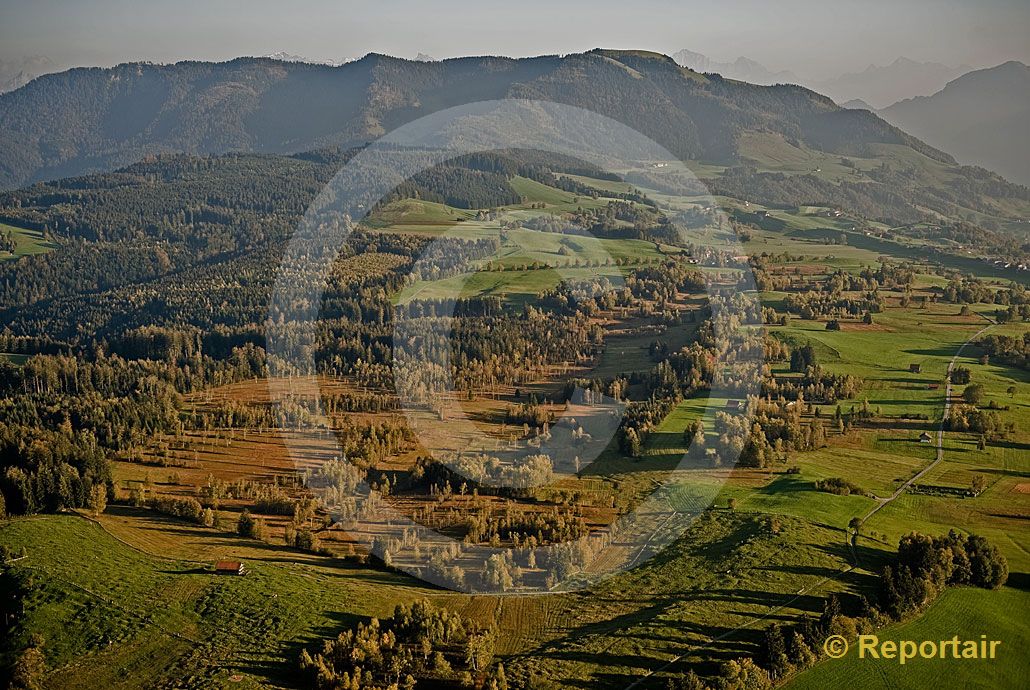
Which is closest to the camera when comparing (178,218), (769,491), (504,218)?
(769,491)

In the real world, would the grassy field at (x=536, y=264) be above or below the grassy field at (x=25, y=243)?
below

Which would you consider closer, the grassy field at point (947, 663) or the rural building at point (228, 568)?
the grassy field at point (947, 663)

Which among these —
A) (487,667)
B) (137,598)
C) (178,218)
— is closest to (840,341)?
(487,667)

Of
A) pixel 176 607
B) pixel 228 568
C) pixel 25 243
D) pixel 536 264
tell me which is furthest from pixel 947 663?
pixel 25 243

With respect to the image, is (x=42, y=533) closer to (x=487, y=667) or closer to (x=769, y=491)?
(x=487, y=667)

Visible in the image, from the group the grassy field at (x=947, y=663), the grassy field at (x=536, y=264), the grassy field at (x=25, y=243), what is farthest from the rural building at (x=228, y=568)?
the grassy field at (x=25, y=243)

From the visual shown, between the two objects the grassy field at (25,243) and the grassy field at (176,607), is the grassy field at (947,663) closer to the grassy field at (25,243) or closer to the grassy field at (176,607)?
the grassy field at (176,607)

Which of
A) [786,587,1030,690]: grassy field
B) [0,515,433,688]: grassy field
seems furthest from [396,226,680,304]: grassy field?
[786,587,1030,690]: grassy field

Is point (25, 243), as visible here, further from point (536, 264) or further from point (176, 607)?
point (176, 607)
